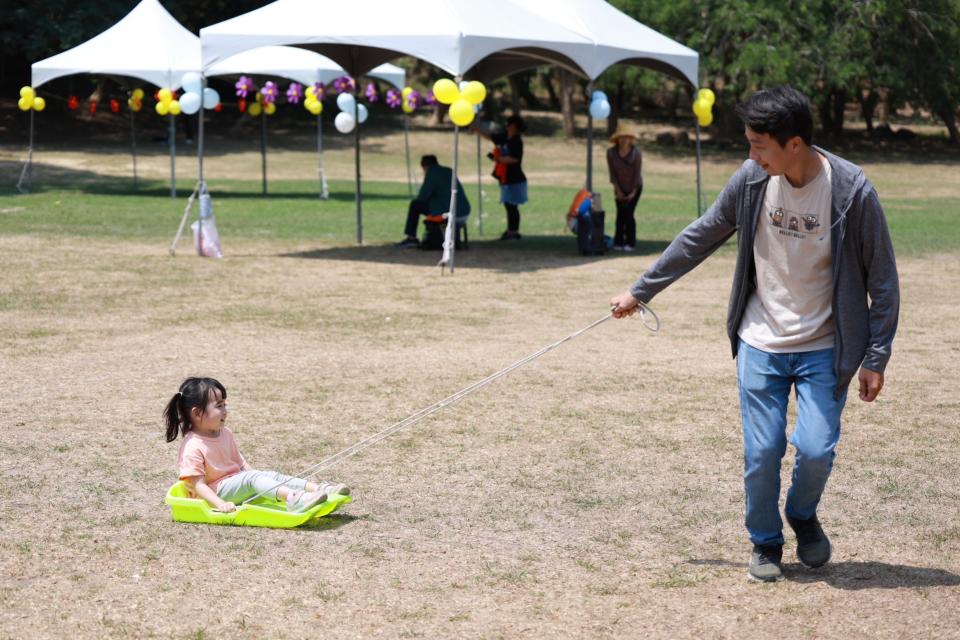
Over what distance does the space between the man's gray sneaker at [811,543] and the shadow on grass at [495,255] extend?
966cm

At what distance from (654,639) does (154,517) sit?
229 centimetres

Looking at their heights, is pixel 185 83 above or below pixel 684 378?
above

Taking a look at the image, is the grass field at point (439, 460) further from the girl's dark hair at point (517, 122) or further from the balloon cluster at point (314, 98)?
the balloon cluster at point (314, 98)

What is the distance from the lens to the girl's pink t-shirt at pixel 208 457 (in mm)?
5172

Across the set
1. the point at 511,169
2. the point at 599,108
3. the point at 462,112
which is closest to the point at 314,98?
the point at 511,169

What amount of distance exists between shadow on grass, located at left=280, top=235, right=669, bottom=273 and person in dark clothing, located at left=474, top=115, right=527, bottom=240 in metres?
0.42

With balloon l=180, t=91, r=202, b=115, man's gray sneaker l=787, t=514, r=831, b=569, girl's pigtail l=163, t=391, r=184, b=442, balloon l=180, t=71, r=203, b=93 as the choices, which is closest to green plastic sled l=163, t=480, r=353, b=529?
girl's pigtail l=163, t=391, r=184, b=442

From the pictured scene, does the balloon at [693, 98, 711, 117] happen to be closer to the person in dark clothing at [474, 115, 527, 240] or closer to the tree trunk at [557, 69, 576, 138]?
the person in dark clothing at [474, 115, 527, 240]

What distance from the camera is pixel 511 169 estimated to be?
56.9 feet

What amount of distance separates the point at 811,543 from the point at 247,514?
221 centimetres

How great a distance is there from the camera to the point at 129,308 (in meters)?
10.9

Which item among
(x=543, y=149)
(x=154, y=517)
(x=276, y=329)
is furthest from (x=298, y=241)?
(x=543, y=149)

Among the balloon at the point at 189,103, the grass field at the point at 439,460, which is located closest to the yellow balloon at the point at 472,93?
the grass field at the point at 439,460

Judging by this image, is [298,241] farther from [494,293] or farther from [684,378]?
[684,378]
